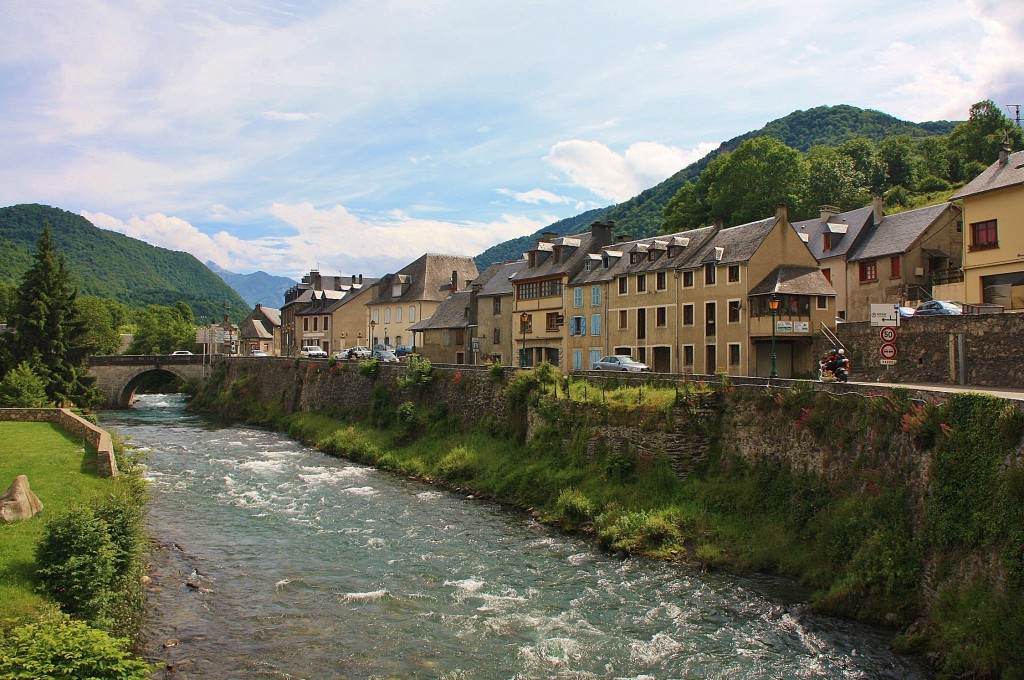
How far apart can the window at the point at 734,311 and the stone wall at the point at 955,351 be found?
6.79 m

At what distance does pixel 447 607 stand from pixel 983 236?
32445 mm

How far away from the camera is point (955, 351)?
27.1 m

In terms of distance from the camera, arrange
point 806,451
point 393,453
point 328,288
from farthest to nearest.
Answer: point 328,288
point 393,453
point 806,451

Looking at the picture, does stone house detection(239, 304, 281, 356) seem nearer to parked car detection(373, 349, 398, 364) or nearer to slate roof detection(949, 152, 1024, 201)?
parked car detection(373, 349, 398, 364)

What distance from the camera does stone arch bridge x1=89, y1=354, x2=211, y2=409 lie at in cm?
7719

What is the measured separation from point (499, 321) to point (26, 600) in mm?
44606

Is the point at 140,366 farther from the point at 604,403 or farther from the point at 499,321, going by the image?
the point at 604,403

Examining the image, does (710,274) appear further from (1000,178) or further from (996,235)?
(1000,178)

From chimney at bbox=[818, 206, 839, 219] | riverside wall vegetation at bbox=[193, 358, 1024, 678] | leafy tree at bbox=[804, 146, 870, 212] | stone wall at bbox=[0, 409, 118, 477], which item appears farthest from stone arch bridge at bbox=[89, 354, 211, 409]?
leafy tree at bbox=[804, 146, 870, 212]

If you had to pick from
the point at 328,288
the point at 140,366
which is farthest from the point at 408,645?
the point at 328,288

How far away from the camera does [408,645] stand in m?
16.9

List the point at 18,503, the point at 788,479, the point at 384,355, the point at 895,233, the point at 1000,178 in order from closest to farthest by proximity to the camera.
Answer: the point at 18,503, the point at 788,479, the point at 1000,178, the point at 895,233, the point at 384,355

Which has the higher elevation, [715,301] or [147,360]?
[715,301]

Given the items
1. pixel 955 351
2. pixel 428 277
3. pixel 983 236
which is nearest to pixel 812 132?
pixel 428 277
